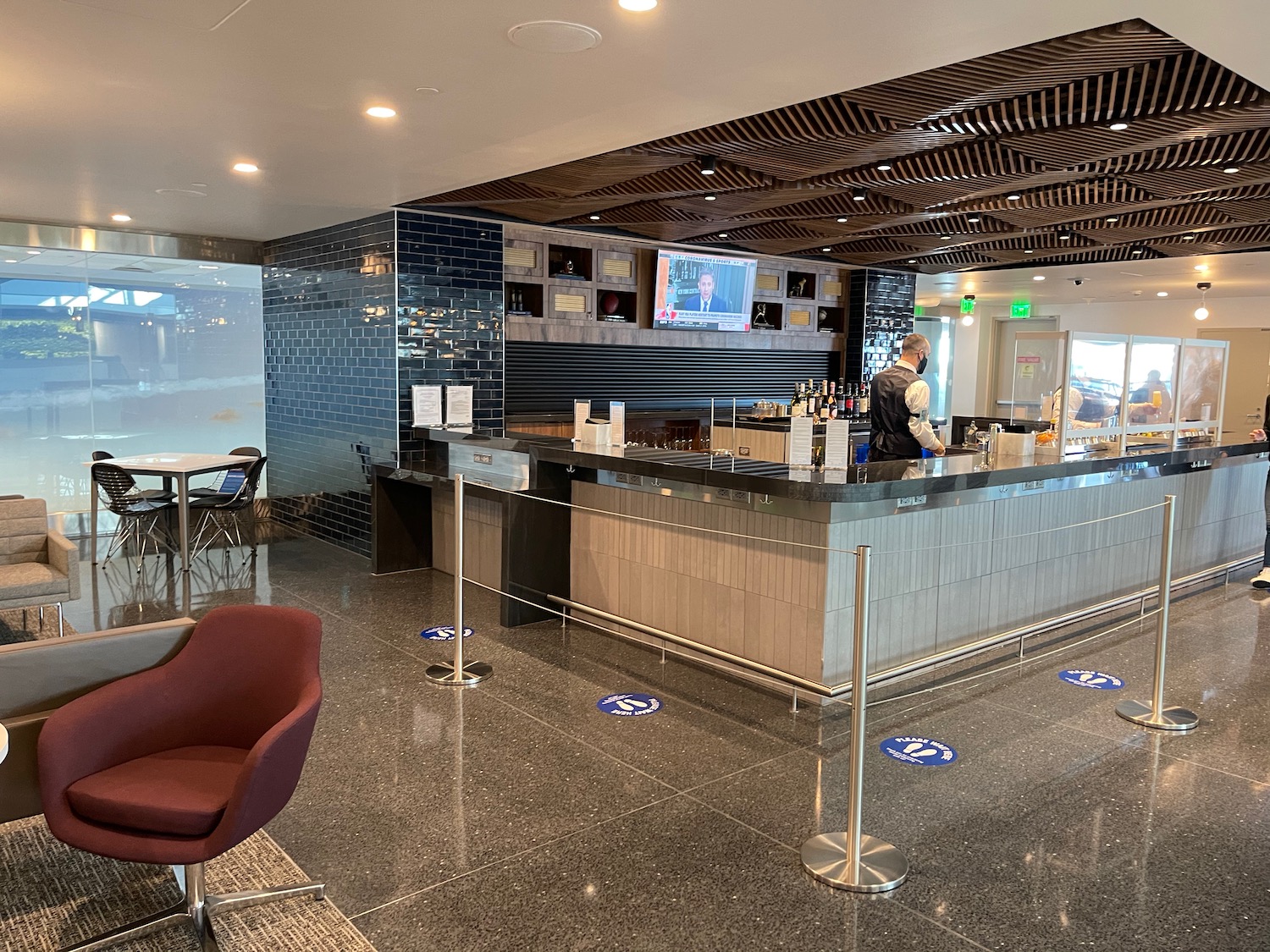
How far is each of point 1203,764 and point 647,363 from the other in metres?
6.35

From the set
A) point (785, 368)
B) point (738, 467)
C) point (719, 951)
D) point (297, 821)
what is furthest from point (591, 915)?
point (785, 368)

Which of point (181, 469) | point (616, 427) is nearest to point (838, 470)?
point (616, 427)

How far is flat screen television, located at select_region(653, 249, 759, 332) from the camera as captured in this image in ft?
30.0

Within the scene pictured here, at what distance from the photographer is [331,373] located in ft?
27.2

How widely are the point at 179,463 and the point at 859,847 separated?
22.4ft

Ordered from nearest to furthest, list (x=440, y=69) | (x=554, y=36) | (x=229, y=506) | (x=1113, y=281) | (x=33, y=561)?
(x=554, y=36) < (x=440, y=69) < (x=33, y=561) < (x=229, y=506) < (x=1113, y=281)

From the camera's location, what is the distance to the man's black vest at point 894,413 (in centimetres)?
625

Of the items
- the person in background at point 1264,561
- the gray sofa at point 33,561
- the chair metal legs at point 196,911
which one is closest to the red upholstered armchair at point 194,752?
the chair metal legs at point 196,911

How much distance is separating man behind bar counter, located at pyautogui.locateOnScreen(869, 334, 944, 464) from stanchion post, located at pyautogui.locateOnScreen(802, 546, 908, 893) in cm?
306

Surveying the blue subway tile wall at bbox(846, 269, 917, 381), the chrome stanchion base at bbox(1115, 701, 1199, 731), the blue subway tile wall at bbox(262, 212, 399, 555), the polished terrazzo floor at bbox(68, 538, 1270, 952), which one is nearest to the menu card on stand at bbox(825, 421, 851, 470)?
the polished terrazzo floor at bbox(68, 538, 1270, 952)

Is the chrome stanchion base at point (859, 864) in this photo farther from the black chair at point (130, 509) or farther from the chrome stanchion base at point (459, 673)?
the black chair at point (130, 509)

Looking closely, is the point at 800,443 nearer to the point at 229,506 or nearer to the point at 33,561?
the point at 33,561

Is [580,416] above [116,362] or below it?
below

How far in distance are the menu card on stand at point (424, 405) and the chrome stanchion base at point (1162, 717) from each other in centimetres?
517
